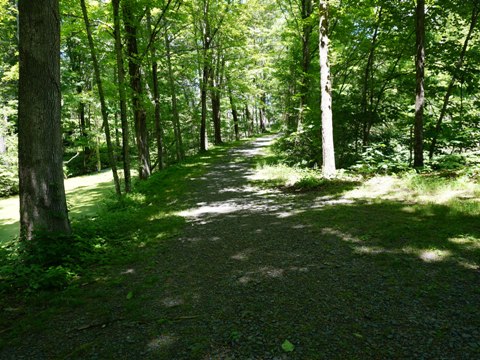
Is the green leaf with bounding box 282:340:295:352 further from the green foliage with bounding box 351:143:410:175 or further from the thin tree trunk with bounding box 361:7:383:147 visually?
the thin tree trunk with bounding box 361:7:383:147

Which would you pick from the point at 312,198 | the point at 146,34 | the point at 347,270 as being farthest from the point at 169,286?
the point at 146,34

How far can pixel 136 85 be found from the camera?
13297 millimetres

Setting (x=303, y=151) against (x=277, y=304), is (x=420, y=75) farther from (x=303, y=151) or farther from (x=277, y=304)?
(x=277, y=304)

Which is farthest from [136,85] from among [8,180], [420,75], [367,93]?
[8,180]

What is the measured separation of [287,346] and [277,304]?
2.37 feet

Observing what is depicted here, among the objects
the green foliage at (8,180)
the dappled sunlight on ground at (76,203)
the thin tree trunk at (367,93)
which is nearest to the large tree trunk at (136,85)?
the dappled sunlight on ground at (76,203)

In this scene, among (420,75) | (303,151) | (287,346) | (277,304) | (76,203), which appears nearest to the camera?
(287,346)

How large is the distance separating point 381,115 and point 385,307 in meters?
10.8

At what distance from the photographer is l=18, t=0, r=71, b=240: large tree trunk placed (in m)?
4.88

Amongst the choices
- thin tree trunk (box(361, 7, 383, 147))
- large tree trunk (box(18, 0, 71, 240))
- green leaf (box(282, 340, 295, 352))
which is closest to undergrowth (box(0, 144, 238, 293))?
large tree trunk (box(18, 0, 71, 240))

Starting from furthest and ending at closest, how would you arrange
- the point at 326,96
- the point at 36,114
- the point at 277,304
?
the point at 326,96
the point at 36,114
the point at 277,304

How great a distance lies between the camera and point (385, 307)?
318 cm

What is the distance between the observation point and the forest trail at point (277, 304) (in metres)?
2.71

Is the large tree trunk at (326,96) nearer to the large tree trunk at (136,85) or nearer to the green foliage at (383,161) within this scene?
the green foliage at (383,161)
